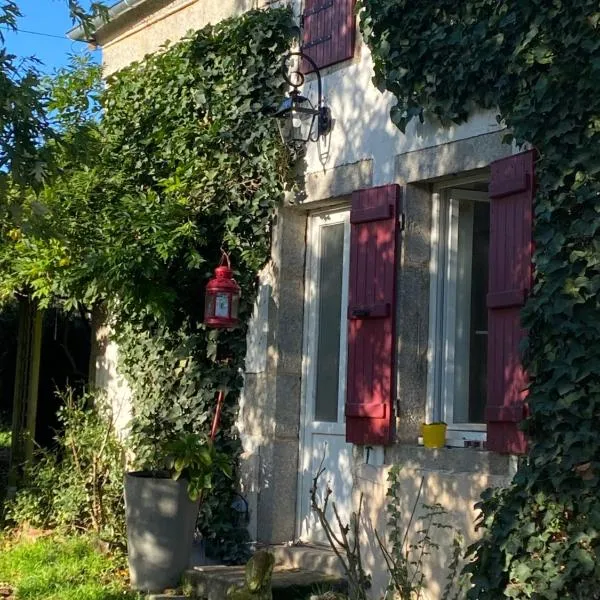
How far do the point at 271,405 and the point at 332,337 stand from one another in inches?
25.3

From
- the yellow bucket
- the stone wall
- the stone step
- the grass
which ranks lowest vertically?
the grass

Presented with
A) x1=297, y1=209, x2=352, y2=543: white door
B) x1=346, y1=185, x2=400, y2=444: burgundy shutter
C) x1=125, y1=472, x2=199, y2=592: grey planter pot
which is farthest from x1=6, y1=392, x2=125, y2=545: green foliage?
x1=346, y1=185, x2=400, y2=444: burgundy shutter

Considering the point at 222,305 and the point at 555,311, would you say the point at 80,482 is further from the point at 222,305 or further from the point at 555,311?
the point at 555,311

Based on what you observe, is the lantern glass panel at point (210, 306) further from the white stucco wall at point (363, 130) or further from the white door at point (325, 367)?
the white stucco wall at point (363, 130)

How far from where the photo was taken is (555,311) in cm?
527

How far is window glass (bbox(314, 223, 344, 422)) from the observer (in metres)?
7.39

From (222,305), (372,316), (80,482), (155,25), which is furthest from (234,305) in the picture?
(155,25)

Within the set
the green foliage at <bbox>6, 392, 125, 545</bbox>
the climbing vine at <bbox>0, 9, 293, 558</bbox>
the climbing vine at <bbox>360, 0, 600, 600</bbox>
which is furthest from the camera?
the green foliage at <bbox>6, 392, 125, 545</bbox>

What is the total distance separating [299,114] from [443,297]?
192 cm

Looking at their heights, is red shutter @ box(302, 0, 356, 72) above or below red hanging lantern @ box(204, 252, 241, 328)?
above

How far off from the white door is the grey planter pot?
2.88ft

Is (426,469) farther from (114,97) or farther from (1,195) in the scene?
(114,97)

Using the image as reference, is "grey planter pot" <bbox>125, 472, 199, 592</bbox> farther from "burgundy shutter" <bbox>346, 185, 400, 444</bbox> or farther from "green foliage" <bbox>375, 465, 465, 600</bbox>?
"green foliage" <bbox>375, 465, 465, 600</bbox>

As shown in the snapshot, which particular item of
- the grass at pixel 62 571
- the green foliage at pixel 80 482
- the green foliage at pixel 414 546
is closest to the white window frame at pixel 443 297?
the green foliage at pixel 414 546
